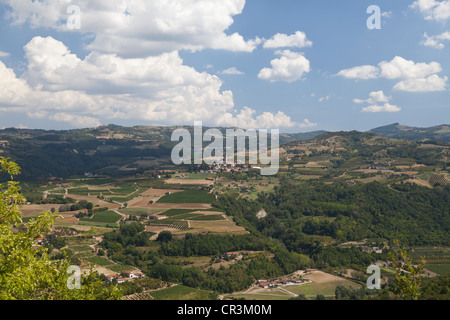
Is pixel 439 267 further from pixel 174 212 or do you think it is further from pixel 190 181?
pixel 190 181

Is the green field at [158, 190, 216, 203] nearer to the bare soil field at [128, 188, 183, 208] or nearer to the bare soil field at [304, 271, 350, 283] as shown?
the bare soil field at [128, 188, 183, 208]

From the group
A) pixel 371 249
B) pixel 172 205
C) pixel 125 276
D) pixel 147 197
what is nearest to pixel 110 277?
pixel 125 276

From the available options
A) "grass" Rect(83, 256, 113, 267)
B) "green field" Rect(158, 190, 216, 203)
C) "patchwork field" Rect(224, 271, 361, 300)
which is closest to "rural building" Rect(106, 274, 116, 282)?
"grass" Rect(83, 256, 113, 267)

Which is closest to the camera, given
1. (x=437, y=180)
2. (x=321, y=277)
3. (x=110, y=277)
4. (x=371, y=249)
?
(x=110, y=277)

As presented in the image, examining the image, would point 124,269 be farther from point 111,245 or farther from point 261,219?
point 261,219

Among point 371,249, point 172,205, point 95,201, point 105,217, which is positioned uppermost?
point 95,201
